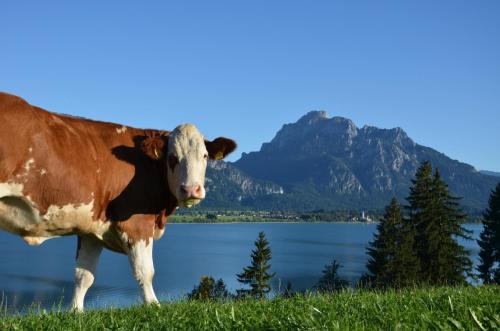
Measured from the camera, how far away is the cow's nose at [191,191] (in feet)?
20.8

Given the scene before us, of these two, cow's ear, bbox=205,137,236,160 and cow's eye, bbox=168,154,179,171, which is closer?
cow's eye, bbox=168,154,179,171

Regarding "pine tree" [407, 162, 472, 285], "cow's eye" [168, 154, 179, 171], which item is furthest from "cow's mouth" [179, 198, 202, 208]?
"pine tree" [407, 162, 472, 285]

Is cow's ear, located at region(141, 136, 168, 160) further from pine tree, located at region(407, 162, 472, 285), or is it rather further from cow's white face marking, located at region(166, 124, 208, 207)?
pine tree, located at region(407, 162, 472, 285)

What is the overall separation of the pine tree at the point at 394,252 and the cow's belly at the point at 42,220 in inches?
1257

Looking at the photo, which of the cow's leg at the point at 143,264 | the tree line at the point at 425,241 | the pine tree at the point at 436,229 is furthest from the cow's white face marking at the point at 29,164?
the pine tree at the point at 436,229

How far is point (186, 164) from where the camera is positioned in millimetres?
6578

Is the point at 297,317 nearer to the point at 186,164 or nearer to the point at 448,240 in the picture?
the point at 186,164

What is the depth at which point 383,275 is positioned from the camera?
40312mm

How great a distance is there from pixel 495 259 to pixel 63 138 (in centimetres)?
4531

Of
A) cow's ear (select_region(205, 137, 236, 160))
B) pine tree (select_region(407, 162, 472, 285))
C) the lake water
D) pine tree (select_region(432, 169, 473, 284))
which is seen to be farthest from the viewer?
the lake water

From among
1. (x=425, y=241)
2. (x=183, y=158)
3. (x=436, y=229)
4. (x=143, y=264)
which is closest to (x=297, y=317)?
(x=143, y=264)

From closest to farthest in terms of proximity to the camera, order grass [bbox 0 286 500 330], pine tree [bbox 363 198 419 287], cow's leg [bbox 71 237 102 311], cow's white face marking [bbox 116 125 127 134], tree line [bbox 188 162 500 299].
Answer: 1. grass [bbox 0 286 500 330]
2. cow's leg [bbox 71 237 102 311]
3. cow's white face marking [bbox 116 125 127 134]
4. tree line [bbox 188 162 500 299]
5. pine tree [bbox 363 198 419 287]

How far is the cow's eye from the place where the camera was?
6.65 meters

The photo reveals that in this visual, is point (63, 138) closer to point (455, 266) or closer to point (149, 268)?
point (149, 268)
